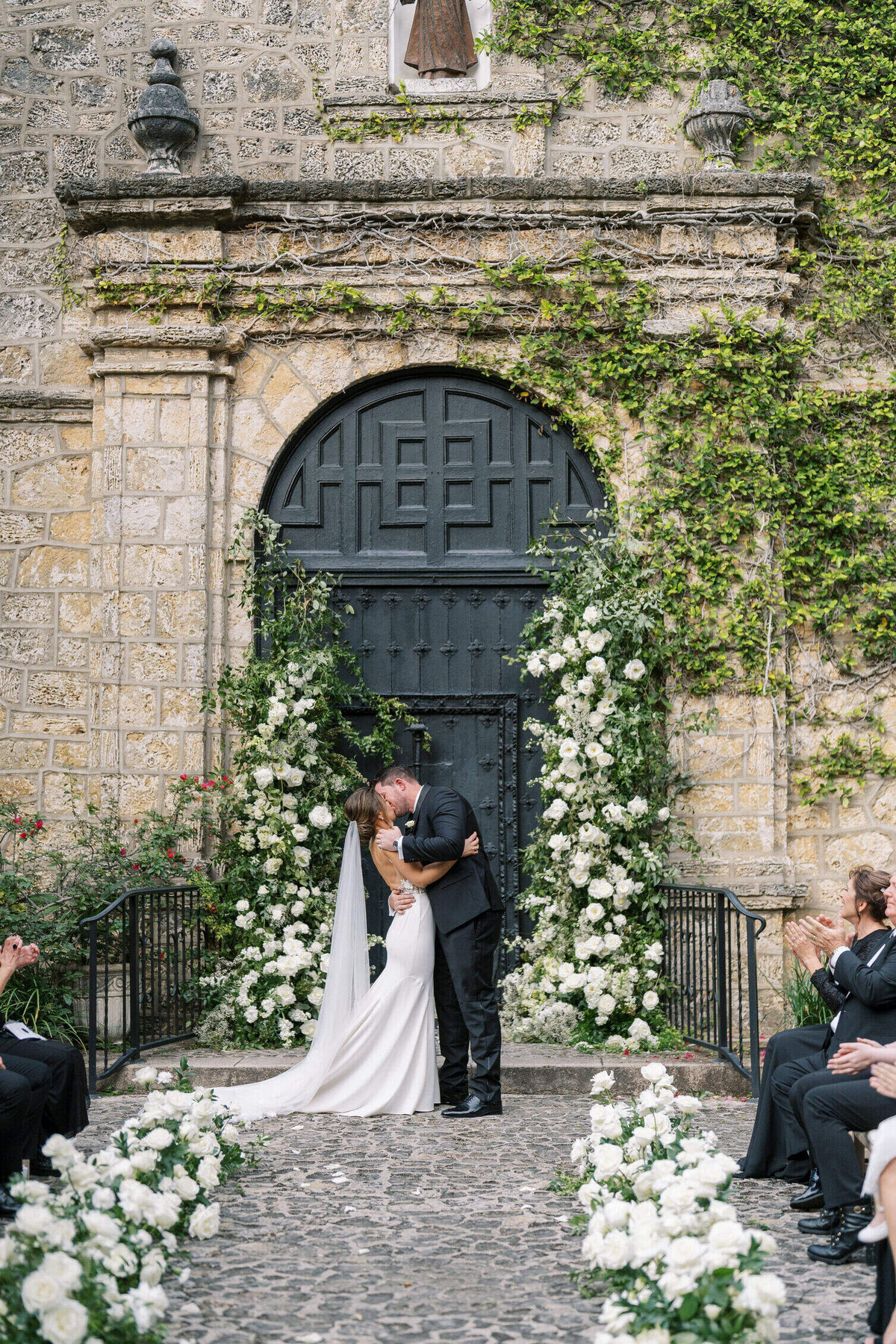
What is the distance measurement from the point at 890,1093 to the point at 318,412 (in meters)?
5.61

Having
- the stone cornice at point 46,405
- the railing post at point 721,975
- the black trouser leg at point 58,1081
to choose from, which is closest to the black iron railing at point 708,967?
the railing post at point 721,975

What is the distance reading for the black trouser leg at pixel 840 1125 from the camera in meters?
4.23

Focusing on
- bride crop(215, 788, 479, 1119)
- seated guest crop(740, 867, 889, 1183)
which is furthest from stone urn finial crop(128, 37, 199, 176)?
seated guest crop(740, 867, 889, 1183)

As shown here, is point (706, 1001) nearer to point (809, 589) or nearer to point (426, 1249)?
point (809, 589)

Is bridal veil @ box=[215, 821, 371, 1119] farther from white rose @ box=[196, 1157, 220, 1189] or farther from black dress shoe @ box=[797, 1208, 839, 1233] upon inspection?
black dress shoe @ box=[797, 1208, 839, 1233]

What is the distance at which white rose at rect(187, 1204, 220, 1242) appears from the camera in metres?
3.99

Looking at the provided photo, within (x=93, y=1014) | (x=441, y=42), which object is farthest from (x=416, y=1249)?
(x=441, y=42)

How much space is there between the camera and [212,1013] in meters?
7.22

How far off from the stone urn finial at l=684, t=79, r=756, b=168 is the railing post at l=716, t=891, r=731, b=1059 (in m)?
4.44

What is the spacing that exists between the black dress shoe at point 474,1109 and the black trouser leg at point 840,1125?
195cm

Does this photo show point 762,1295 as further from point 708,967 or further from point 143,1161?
point 708,967

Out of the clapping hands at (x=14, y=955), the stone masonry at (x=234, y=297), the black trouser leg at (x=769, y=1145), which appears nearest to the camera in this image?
the clapping hands at (x=14, y=955)

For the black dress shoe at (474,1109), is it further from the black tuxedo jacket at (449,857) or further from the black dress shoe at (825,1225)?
the black dress shoe at (825,1225)

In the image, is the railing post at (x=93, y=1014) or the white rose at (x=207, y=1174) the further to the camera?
the railing post at (x=93, y=1014)
